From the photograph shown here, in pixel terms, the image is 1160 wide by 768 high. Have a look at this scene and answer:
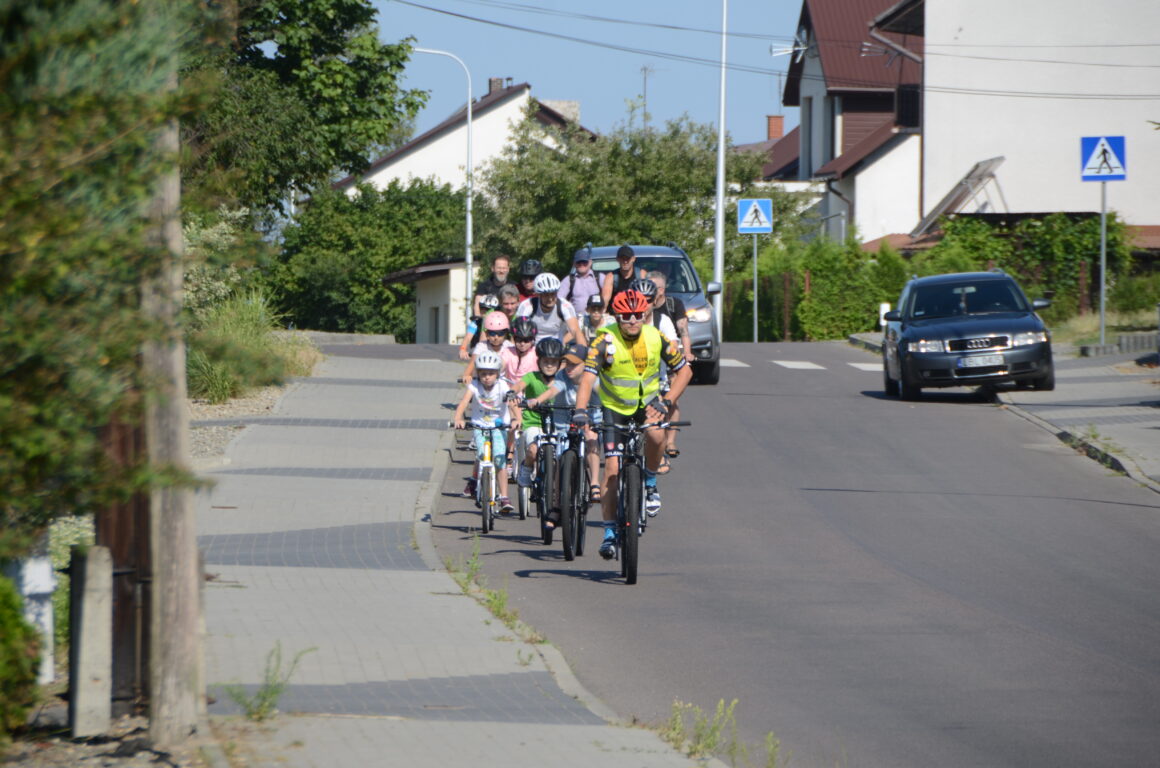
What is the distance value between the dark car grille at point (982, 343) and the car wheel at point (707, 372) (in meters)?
3.53

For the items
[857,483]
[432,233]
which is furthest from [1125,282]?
[432,233]

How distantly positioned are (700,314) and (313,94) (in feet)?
39.1

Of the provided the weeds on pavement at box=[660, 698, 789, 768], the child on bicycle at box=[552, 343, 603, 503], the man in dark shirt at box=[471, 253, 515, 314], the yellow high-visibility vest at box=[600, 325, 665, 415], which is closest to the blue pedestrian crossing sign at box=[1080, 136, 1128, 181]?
the man in dark shirt at box=[471, 253, 515, 314]

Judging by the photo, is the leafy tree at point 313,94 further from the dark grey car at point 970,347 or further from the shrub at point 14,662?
the shrub at point 14,662

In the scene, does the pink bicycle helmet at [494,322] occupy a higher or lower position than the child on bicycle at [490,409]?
higher

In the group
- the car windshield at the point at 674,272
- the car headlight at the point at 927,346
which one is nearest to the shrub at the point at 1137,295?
the car headlight at the point at 927,346

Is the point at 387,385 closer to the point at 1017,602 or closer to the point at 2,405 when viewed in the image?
the point at 1017,602

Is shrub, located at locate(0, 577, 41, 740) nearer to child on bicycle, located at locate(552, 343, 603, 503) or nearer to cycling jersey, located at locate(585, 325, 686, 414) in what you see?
child on bicycle, located at locate(552, 343, 603, 503)

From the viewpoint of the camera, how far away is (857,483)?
14695 mm

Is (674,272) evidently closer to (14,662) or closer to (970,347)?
(970,347)

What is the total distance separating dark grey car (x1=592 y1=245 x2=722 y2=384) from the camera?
72.6 ft

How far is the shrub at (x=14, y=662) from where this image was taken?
5.50 metres

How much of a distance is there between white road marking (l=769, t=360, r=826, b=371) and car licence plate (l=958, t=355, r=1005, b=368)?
5.62 meters

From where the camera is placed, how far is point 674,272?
23.0 metres
